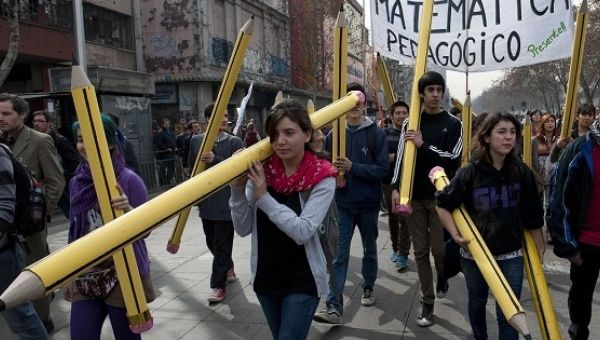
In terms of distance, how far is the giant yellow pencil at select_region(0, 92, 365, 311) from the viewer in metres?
1.72

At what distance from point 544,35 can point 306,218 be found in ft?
11.5

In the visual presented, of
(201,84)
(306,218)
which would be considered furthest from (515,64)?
(201,84)

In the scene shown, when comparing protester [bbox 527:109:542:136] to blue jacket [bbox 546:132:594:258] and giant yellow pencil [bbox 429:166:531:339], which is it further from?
giant yellow pencil [bbox 429:166:531:339]

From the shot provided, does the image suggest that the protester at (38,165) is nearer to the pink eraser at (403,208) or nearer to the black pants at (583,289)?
the pink eraser at (403,208)

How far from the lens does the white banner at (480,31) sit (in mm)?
4965

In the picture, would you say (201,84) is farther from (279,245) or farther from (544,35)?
(279,245)

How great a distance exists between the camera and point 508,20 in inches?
201

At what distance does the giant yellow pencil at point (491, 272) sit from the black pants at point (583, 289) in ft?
2.82

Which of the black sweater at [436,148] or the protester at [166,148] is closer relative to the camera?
the black sweater at [436,148]

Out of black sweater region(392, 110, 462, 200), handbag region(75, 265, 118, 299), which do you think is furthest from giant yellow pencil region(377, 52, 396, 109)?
handbag region(75, 265, 118, 299)

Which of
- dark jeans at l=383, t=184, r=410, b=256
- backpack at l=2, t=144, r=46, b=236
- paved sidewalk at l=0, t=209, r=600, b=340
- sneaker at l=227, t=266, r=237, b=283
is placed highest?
backpack at l=2, t=144, r=46, b=236

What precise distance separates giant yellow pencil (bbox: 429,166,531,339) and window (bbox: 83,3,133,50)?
19.6 metres

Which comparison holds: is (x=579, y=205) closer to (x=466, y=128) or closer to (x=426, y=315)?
(x=466, y=128)

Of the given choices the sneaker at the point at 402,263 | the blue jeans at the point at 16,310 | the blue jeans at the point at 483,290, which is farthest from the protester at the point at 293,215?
the sneaker at the point at 402,263
